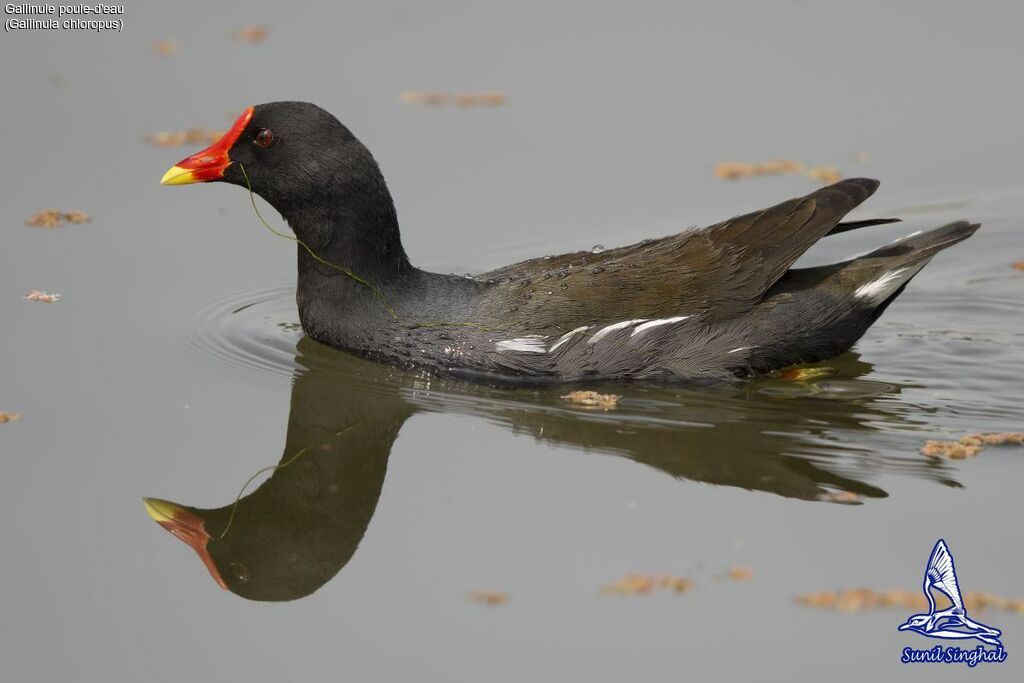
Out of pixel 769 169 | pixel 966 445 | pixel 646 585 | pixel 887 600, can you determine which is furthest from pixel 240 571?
pixel 769 169

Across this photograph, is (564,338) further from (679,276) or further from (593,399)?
(679,276)

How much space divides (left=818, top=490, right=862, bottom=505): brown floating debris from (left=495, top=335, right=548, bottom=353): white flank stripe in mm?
1734

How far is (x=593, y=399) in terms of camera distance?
25.6 feet

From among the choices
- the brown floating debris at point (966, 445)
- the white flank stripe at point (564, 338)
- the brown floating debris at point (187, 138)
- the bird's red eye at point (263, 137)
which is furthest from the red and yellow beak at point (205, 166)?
the brown floating debris at point (966, 445)

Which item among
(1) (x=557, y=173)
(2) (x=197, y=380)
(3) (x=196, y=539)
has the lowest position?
(3) (x=196, y=539)

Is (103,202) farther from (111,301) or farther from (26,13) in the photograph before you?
(26,13)

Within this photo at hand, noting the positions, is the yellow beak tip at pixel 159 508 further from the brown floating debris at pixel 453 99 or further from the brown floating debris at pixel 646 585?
the brown floating debris at pixel 453 99

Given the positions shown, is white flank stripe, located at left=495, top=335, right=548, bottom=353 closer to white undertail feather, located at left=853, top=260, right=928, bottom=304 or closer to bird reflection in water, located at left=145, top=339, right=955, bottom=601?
bird reflection in water, located at left=145, top=339, right=955, bottom=601

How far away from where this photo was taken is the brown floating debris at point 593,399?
7762 millimetres

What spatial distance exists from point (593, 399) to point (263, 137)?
2195mm

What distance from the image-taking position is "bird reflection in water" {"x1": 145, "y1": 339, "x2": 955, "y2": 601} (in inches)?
259

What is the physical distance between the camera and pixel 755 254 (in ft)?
26.5

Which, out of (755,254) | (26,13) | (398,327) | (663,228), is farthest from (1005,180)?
(26,13)

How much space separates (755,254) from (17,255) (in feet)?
14.1
